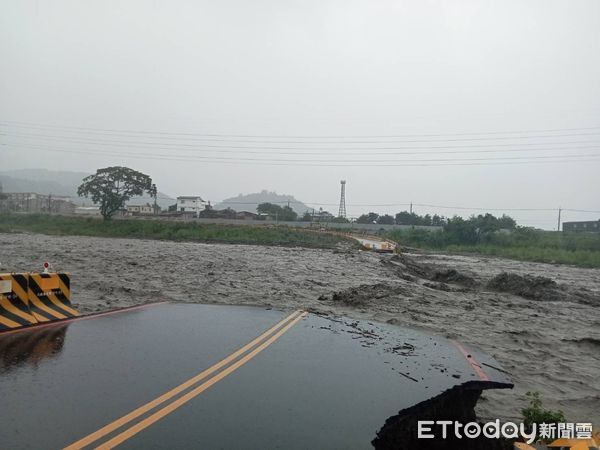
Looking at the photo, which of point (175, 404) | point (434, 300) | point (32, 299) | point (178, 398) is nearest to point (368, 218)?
point (434, 300)

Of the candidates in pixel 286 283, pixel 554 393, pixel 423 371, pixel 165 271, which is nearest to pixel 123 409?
pixel 423 371

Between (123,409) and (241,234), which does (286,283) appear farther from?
(241,234)

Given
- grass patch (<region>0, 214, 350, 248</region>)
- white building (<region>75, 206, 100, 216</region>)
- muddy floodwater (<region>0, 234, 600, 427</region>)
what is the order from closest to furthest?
1. muddy floodwater (<region>0, 234, 600, 427</region>)
2. grass patch (<region>0, 214, 350, 248</region>)
3. white building (<region>75, 206, 100, 216</region>)

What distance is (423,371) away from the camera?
629 centimetres

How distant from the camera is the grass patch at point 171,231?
4491cm

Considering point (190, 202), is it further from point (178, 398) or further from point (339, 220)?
point (178, 398)

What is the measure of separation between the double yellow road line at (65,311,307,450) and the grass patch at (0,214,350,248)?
3304 cm

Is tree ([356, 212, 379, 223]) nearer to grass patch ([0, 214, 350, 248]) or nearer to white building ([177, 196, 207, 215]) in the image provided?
grass patch ([0, 214, 350, 248])

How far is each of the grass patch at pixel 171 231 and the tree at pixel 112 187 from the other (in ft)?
16.1

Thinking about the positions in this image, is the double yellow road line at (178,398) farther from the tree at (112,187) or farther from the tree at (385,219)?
the tree at (385,219)

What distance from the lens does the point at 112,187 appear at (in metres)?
64.2

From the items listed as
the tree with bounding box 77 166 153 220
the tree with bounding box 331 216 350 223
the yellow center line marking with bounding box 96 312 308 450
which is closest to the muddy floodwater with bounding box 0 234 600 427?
the yellow center line marking with bounding box 96 312 308 450

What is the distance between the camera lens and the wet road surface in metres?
4.03

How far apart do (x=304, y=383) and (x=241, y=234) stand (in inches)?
1700
